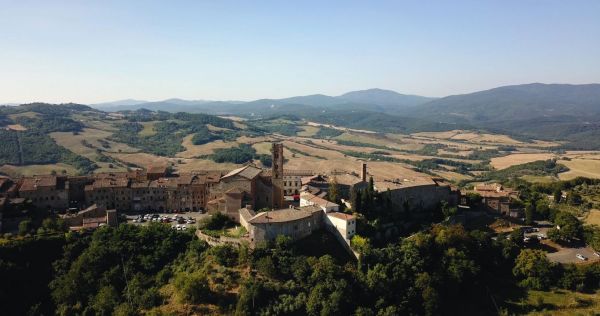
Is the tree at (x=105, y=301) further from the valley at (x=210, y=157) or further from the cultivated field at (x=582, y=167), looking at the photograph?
the cultivated field at (x=582, y=167)

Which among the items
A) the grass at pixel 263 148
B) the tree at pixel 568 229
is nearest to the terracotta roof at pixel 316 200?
the tree at pixel 568 229

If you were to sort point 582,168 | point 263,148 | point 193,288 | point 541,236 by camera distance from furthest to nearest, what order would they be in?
point 263,148 → point 582,168 → point 541,236 → point 193,288

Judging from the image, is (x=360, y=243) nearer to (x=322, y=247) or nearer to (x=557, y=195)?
(x=322, y=247)

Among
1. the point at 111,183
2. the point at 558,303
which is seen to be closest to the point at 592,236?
the point at 558,303

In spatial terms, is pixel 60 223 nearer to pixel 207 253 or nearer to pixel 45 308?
pixel 45 308

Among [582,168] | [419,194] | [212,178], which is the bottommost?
[582,168]

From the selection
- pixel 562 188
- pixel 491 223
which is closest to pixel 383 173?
pixel 562 188
